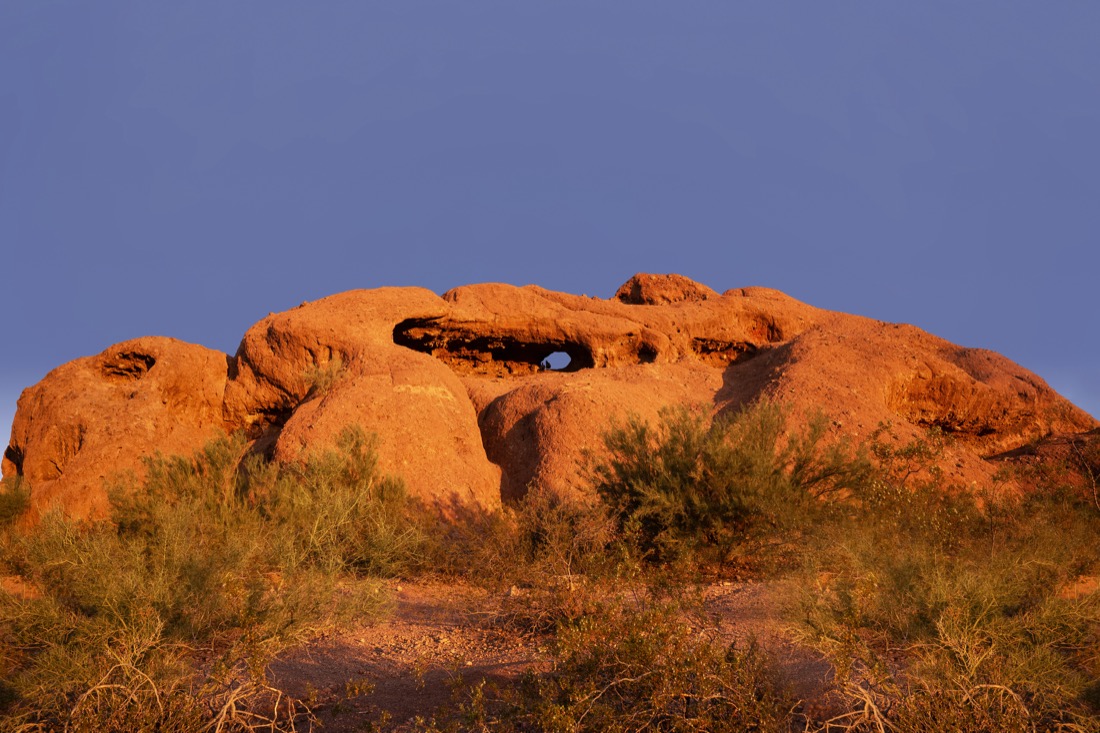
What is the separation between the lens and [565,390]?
46.5ft

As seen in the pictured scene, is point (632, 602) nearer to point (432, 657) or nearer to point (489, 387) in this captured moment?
→ point (432, 657)

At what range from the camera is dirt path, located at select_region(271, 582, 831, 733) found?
5.17 meters

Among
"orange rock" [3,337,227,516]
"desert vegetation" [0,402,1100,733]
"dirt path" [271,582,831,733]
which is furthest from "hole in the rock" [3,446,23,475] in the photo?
"dirt path" [271,582,831,733]

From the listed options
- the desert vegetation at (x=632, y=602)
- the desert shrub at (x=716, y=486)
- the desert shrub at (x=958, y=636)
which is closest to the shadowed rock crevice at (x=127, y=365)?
the desert vegetation at (x=632, y=602)

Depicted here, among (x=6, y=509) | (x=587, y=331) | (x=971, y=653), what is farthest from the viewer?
(x=587, y=331)

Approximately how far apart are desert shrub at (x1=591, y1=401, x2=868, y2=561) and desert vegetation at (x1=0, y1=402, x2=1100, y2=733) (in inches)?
1.2

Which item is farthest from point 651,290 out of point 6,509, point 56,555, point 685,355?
point 56,555

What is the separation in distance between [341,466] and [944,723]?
8600 millimetres

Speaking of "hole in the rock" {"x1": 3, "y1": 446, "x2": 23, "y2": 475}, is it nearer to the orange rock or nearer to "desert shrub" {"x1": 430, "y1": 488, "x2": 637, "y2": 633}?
the orange rock

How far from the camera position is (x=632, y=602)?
7684mm

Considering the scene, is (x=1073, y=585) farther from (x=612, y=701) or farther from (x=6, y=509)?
(x=6, y=509)

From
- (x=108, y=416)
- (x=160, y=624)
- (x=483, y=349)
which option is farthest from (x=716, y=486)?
(x=108, y=416)

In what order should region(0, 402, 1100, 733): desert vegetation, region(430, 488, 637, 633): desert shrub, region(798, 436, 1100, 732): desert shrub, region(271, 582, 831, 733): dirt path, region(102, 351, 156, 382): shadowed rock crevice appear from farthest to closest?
region(102, 351, 156, 382): shadowed rock crevice, region(430, 488, 637, 633): desert shrub, region(271, 582, 831, 733): dirt path, region(0, 402, 1100, 733): desert vegetation, region(798, 436, 1100, 732): desert shrub

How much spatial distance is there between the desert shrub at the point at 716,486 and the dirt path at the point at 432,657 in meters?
1.32
